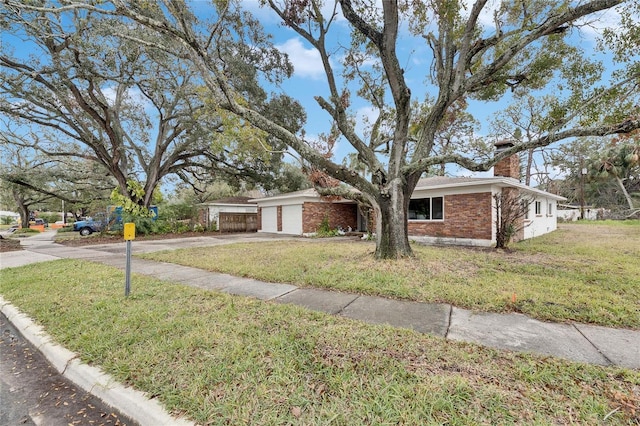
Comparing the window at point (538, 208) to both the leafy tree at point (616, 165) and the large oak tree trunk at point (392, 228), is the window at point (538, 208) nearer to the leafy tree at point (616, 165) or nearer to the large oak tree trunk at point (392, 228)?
the large oak tree trunk at point (392, 228)

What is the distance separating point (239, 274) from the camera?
618cm

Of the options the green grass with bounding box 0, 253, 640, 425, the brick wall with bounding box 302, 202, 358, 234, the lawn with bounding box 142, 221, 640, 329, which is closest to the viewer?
the green grass with bounding box 0, 253, 640, 425

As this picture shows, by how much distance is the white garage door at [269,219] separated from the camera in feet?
62.8

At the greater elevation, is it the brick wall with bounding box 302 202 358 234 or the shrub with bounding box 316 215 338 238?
the brick wall with bounding box 302 202 358 234

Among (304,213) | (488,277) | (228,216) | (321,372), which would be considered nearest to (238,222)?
(228,216)

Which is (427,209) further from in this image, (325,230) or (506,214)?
(325,230)

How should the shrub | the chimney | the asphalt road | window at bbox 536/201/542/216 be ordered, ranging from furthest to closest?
the shrub → window at bbox 536/201/542/216 → the chimney → the asphalt road

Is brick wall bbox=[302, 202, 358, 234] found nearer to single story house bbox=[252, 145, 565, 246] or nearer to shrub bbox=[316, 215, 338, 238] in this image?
single story house bbox=[252, 145, 565, 246]

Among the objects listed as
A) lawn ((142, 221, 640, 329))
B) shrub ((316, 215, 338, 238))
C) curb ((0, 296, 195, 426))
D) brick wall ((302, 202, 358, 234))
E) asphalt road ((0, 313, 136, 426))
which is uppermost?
brick wall ((302, 202, 358, 234))

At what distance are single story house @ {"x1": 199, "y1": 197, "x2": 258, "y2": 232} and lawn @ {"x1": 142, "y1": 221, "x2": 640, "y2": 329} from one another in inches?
485

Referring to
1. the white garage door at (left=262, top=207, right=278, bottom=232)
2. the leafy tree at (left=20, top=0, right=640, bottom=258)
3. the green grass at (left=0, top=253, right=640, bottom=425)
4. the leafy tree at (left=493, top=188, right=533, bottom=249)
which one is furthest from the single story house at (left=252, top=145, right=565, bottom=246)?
the green grass at (left=0, top=253, right=640, bottom=425)

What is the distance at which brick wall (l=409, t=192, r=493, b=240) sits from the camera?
10805 millimetres

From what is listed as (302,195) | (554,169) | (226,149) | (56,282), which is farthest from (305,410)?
(554,169)

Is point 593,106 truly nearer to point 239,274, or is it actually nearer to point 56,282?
point 239,274
